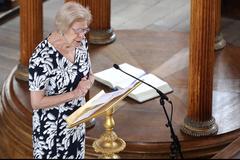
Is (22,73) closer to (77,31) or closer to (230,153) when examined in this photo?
(77,31)

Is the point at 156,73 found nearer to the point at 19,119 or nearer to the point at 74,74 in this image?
the point at 19,119

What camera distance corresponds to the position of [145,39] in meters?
7.96

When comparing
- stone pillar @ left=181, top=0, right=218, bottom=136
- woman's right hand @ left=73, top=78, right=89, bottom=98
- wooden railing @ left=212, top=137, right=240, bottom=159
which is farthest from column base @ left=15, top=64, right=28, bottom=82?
wooden railing @ left=212, top=137, right=240, bottom=159

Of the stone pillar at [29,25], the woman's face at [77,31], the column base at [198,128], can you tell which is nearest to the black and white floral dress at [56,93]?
the woman's face at [77,31]

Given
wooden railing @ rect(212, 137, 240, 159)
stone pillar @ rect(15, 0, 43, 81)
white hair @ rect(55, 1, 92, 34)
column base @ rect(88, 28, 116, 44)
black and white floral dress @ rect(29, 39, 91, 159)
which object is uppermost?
white hair @ rect(55, 1, 92, 34)

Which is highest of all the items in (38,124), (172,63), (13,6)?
(38,124)

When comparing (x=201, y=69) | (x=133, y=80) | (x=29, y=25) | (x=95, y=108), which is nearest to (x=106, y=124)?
(x=95, y=108)

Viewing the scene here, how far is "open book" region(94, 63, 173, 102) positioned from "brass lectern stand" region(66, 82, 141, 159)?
2.50m

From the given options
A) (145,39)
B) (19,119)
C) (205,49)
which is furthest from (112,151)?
(145,39)

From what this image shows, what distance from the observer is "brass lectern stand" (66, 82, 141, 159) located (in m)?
3.61

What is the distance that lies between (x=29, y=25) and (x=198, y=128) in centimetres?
183

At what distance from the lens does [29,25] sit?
22.2 ft

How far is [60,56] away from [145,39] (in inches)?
132

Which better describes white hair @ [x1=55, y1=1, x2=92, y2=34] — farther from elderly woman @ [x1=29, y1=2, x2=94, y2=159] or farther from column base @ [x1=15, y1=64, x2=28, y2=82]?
column base @ [x1=15, y1=64, x2=28, y2=82]
